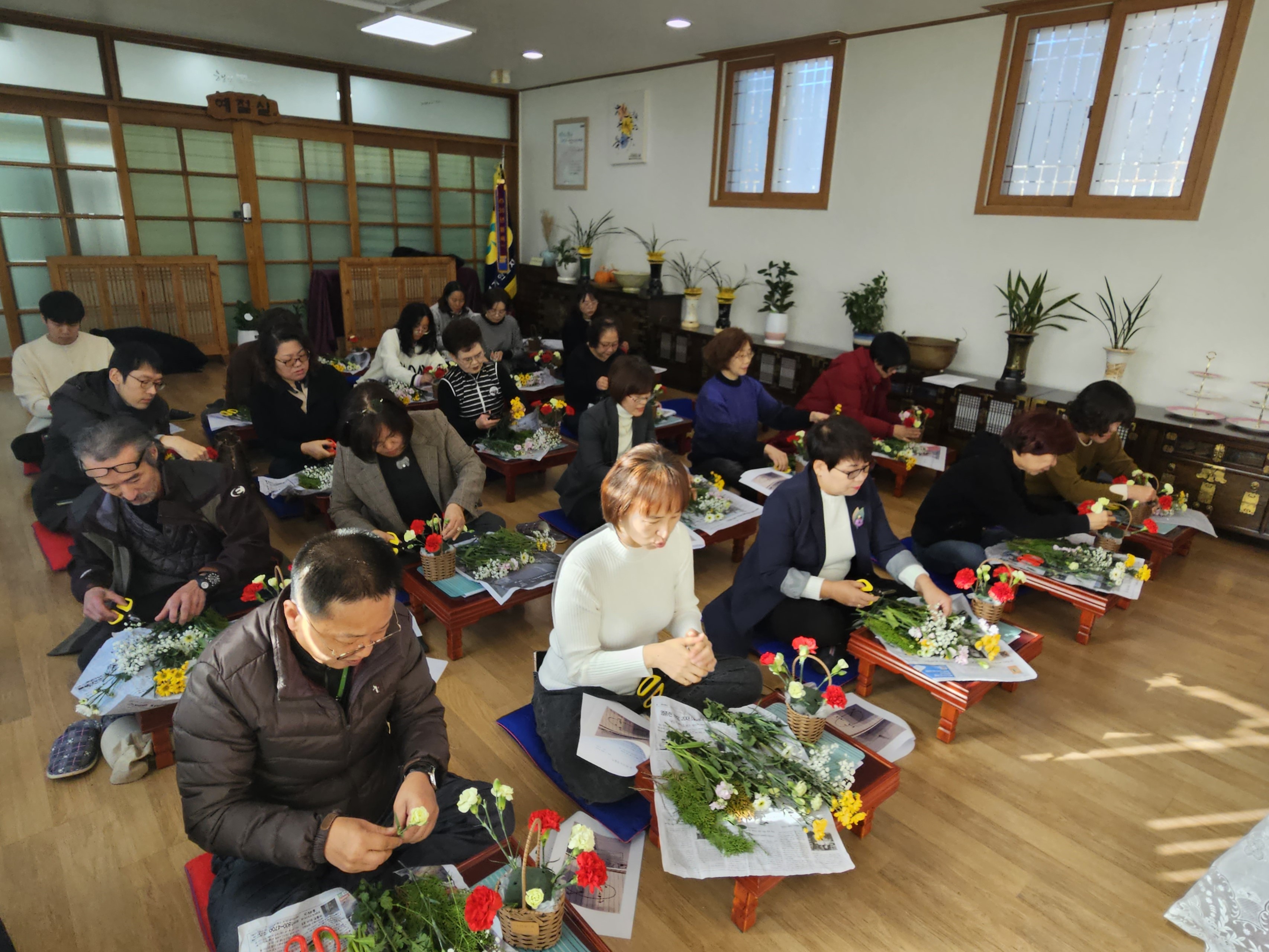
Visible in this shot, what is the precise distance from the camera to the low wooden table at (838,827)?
174 centimetres

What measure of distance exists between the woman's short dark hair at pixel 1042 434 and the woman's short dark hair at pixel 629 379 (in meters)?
1.57

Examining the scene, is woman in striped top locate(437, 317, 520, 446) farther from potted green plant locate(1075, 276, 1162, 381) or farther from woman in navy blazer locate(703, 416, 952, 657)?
potted green plant locate(1075, 276, 1162, 381)

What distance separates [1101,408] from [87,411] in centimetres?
472

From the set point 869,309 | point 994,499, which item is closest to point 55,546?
point 994,499

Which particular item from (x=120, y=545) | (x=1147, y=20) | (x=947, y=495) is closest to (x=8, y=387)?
(x=120, y=545)

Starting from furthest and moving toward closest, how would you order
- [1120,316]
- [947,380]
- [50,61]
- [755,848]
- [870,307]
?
[50,61], [870,307], [947,380], [1120,316], [755,848]

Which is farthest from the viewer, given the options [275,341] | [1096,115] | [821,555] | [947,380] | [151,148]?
[151,148]

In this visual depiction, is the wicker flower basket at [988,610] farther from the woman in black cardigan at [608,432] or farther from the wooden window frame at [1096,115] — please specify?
the wooden window frame at [1096,115]

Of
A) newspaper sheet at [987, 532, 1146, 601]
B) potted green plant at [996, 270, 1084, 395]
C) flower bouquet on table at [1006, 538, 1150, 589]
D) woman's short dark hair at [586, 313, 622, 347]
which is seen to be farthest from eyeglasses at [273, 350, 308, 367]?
potted green plant at [996, 270, 1084, 395]

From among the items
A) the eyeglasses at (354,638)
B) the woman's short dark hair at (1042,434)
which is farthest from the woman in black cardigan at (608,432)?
the eyeglasses at (354,638)

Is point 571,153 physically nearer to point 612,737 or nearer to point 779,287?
point 779,287

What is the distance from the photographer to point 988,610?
2680 mm

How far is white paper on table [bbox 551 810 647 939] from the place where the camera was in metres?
1.79

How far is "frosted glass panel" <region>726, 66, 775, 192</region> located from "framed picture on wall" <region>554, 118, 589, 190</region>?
2054 mm
